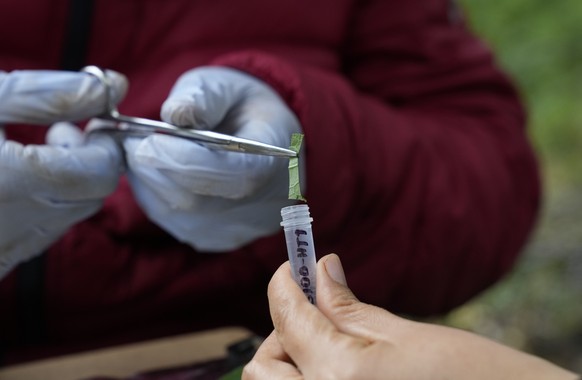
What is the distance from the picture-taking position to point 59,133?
0.67 meters

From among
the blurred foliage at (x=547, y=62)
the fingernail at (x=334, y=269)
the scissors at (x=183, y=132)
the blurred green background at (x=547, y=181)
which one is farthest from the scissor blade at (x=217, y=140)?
the blurred foliage at (x=547, y=62)

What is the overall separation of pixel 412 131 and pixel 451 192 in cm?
8

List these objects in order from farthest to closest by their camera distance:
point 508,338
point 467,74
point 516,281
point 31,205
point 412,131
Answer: point 516,281 → point 508,338 → point 467,74 → point 412,131 → point 31,205

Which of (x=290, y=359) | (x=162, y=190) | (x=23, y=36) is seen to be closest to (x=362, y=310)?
(x=290, y=359)

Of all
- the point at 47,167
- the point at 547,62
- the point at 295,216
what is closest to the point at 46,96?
the point at 47,167

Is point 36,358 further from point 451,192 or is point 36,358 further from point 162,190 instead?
point 451,192

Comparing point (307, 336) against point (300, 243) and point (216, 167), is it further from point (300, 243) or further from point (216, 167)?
point (216, 167)

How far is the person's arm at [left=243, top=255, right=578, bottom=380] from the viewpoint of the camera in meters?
0.31

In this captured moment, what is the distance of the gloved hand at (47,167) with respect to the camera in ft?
1.86

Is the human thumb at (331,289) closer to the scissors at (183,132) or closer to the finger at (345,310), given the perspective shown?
the finger at (345,310)

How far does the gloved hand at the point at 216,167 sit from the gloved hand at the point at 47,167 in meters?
0.03

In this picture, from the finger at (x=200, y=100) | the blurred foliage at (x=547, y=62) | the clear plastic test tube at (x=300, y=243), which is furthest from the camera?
the blurred foliage at (x=547, y=62)

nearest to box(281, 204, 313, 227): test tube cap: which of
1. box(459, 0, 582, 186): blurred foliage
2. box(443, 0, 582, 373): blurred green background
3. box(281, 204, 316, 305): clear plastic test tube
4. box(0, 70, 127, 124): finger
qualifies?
box(281, 204, 316, 305): clear plastic test tube

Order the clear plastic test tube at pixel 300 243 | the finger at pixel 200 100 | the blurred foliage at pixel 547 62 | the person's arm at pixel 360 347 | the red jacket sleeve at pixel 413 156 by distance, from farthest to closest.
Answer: the blurred foliage at pixel 547 62, the red jacket sleeve at pixel 413 156, the finger at pixel 200 100, the clear plastic test tube at pixel 300 243, the person's arm at pixel 360 347
